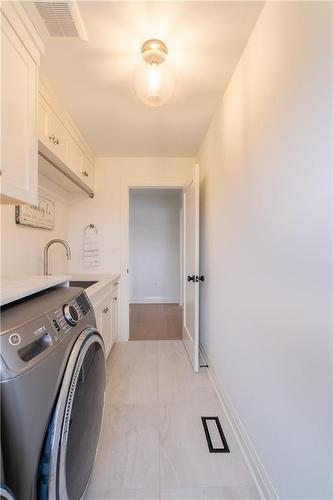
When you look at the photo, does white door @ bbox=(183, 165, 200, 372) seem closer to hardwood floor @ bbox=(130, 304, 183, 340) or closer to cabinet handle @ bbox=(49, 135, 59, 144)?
hardwood floor @ bbox=(130, 304, 183, 340)

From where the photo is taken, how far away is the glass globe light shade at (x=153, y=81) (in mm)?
1437

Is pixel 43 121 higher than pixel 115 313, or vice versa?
pixel 43 121

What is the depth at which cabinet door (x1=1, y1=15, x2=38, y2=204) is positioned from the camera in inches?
42.9

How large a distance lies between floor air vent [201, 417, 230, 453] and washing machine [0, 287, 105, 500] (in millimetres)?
822

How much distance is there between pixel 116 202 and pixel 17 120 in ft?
6.75

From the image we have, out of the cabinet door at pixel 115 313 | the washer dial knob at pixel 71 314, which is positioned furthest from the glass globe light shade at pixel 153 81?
the cabinet door at pixel 115 313

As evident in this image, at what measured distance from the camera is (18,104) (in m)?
1.19

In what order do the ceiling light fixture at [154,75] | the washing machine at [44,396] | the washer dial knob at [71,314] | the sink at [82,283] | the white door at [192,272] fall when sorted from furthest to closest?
the sink at [82,283], the white door at [192,272], the ceiling light fixture at [154,75], the washer dial knob at [71,314], the washing machine at [44,396]

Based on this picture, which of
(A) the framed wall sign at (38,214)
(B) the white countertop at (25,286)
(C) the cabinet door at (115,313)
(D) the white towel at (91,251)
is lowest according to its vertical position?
(C) the cabinet door at (115,313)

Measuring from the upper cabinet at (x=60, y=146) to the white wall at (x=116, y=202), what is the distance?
11.2 inches

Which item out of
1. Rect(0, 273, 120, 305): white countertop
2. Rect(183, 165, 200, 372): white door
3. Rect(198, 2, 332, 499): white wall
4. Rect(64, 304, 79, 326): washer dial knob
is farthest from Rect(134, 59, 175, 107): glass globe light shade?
Rect(64, 304, 79, 326): washer dial knob

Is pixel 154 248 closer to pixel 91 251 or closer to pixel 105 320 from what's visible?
pixel 91 251

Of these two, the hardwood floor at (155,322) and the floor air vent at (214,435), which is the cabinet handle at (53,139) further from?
the hardwood floor at (155,322)

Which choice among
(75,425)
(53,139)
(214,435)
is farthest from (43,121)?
(214,435)
